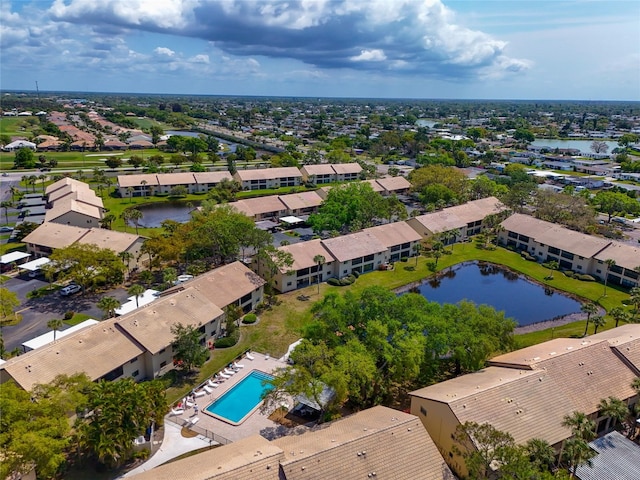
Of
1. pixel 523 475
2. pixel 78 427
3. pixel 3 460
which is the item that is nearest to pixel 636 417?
pixel 523 475

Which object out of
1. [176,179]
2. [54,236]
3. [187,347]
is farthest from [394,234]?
[176,179]

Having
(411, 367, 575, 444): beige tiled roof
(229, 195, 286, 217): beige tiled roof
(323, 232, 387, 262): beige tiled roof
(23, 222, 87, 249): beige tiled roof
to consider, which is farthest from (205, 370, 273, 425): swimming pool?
(229, 195, 286, 217): beige tiled roof

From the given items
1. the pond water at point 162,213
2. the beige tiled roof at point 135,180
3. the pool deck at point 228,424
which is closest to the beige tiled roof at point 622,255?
the pool deck at point 228,424

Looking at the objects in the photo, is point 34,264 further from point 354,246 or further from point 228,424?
point 354,246

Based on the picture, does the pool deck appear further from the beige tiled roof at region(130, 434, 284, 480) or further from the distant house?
the distant house

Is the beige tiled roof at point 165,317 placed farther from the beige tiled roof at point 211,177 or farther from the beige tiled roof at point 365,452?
the beige tiled roof at point 211,177

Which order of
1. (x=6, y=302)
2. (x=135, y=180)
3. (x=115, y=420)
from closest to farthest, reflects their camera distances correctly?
(x=115, y=420) < (x=6, y=302) < (x=135, y=180)
